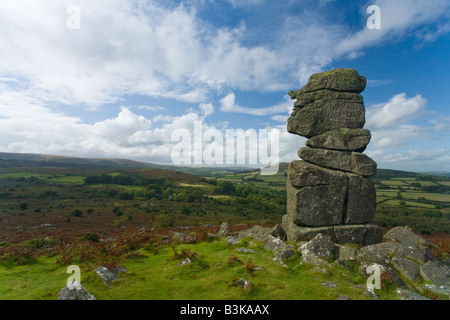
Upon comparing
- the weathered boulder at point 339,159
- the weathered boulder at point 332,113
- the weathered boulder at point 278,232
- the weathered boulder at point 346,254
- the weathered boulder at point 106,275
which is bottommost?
the weathered boulder at point 278,232

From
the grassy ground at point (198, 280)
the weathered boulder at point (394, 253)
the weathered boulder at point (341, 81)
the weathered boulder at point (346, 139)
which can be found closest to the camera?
the grassy ground at point (198, 280)

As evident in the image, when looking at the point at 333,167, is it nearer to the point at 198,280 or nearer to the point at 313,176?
the point at 313,176

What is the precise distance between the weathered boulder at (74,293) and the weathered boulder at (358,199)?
15.5m

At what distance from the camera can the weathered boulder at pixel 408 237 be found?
1404 cm

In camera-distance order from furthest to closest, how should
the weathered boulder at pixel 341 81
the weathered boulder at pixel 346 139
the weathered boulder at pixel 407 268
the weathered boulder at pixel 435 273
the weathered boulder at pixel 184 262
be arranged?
the weathered boulder at pixel 341 81
the weathered boulder at pixel 346 139
the weathered boulder at pixel 184 262
the weathered boulder at pixel 407 268
the weathered boulder at pixel 435 273

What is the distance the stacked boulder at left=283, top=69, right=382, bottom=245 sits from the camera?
14.9 m

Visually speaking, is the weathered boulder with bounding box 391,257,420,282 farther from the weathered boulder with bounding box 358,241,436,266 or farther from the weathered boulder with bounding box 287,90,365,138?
the weathered boulder with bounding box 287,90,365,138

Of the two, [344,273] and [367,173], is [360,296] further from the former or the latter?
[367,173]

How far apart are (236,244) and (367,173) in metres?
10.6

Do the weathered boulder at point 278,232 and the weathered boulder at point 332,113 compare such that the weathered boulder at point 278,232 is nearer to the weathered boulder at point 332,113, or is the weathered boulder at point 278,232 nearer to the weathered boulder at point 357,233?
the weathered boulder at point 357,233

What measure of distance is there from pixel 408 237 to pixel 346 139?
7882 millimetres

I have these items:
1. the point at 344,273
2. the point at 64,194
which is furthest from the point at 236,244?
the point at 64,194

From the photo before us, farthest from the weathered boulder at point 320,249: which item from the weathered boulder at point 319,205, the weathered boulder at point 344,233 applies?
the weathered boulder at point 319,205

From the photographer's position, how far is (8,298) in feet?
25.4
